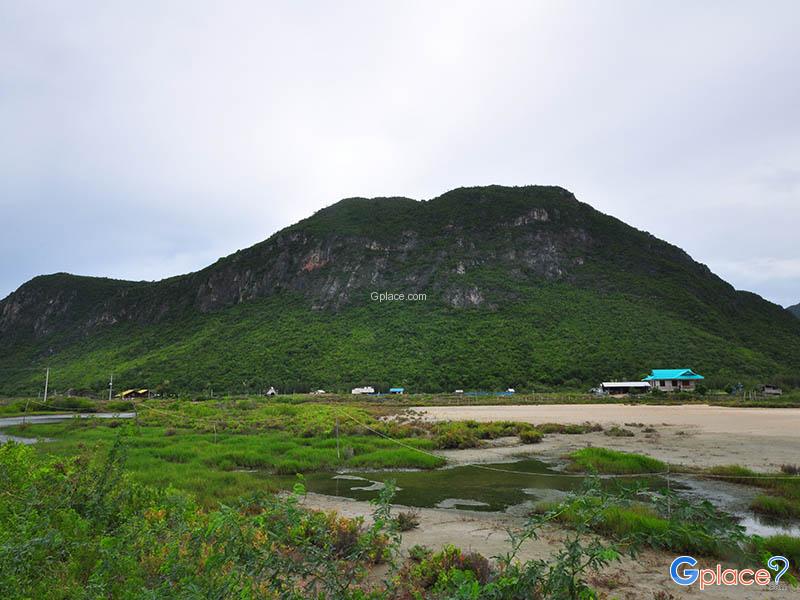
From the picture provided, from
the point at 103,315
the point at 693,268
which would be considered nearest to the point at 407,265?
the point at 693,268

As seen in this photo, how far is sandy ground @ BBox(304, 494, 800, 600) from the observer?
6223 millimetres

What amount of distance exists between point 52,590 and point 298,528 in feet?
9.97

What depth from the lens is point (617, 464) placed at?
15.6m

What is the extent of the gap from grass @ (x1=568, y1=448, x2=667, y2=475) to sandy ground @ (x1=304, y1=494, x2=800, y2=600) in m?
6.99

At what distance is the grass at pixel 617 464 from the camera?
1532 cm

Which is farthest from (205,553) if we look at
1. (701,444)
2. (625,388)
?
(625,388)

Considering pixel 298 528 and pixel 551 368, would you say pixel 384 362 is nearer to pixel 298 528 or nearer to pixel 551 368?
pixel 551 368

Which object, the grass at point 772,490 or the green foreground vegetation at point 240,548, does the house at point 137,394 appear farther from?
the grass at point 772,490

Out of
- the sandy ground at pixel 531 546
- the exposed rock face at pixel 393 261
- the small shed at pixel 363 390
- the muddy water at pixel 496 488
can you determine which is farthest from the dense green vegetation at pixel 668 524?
the exposed rock face at pixel 393 261

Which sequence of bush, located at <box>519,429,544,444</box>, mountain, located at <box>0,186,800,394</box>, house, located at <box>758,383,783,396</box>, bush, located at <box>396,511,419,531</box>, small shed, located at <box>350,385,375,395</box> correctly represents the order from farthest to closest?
1. mountain, located at <box>0,186,800,394</box>
2. small shed, located at <box>350,385,375,395</box>
3. house, located at <box>758,383,783,396</box>
4. bush, located at <box>519,429,544,444</box>
5. bush, located at <box>396,511,419,531</box>

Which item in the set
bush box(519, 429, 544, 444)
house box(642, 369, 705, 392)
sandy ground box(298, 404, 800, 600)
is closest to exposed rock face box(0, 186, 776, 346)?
house box(642, 369, 705, 392)

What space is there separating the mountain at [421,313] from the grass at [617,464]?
62431 mm

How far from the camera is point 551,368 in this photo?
3196 inches

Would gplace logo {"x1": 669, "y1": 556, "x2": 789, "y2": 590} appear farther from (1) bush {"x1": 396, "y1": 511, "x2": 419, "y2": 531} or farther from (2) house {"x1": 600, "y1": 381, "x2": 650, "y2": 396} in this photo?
(2) house {"x1": 600, "y1": 381, "x2": 650, "y2": 396}
